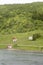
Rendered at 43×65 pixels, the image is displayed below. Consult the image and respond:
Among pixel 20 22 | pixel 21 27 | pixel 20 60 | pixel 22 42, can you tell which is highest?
pixel 20 60

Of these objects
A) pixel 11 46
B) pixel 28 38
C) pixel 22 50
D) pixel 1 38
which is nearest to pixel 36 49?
pixel 22 50

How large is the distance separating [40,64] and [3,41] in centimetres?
7139

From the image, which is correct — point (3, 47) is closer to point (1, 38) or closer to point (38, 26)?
point (1, 38)

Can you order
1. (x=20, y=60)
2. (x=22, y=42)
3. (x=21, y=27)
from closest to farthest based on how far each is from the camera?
(x=20, y=60), (x=22, y=42), (x=21, y=27)

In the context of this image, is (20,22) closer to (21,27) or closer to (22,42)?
(21,27)

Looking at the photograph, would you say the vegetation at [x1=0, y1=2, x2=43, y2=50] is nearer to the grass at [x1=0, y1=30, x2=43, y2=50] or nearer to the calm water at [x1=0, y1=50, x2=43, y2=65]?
the grass at [x1=0, y1=30, x2=43, y2=50]

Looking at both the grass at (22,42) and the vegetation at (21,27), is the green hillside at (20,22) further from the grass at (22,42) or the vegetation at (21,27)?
the grass at (22,42)

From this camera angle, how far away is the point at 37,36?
13000cm

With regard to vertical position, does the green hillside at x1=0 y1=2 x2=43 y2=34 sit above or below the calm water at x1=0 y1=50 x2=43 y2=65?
below

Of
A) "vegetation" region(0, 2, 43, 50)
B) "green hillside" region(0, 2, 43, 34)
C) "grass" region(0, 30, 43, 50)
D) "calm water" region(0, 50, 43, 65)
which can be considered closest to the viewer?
"calm water" region(0, 50, 43, 65)

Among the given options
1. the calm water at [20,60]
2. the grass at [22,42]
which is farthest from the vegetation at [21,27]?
the calm water at [20,60]

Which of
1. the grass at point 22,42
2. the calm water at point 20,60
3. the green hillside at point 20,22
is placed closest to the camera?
the calm water at point 20,60

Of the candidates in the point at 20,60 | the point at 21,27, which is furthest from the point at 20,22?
the point at 20,60

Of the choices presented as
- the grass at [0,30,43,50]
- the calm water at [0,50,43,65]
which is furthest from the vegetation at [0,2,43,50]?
the calm water at [0,50,43,65]
